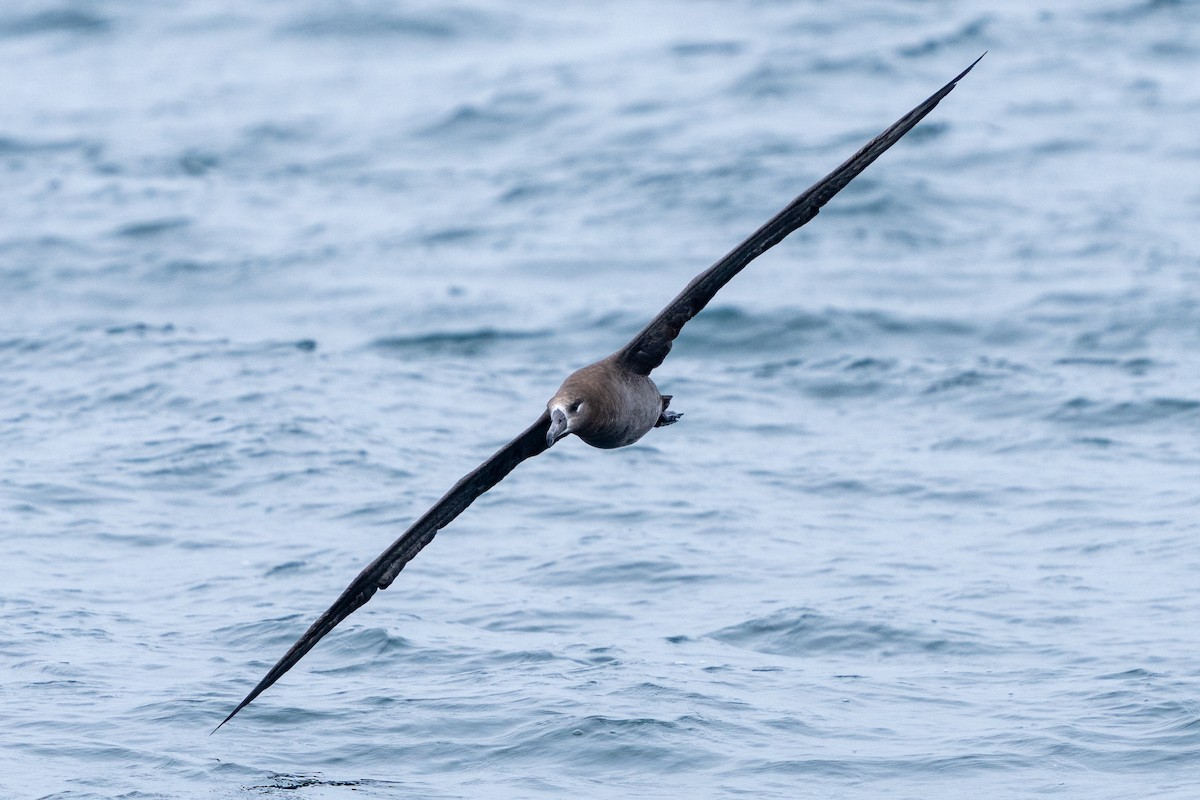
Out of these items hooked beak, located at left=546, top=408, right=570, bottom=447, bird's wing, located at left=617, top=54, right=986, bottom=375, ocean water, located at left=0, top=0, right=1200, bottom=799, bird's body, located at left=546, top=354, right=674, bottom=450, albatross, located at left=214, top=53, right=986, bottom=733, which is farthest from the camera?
ocean water, located at left=0, top=0, right=1200, bottom=799

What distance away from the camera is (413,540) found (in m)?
10.2

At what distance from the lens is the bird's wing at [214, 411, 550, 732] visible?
396 inches

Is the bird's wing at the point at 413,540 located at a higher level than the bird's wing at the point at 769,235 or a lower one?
lower

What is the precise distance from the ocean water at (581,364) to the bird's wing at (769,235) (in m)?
2.40

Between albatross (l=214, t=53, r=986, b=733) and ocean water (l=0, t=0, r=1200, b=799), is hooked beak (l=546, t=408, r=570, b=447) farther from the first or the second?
Result: ocean water (l=0, t=0, r=1200, b=799)

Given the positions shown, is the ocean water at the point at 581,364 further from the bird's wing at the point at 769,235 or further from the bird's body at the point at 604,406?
the bird's wing at the point at 769,235

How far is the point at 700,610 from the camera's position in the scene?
1302 cm

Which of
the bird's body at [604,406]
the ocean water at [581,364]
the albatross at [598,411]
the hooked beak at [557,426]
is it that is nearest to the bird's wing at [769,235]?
the albatross at [598,411]

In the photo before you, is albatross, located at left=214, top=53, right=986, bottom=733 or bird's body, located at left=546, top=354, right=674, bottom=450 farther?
bird's body, located at left=546, top=354, right=674, bottom=450

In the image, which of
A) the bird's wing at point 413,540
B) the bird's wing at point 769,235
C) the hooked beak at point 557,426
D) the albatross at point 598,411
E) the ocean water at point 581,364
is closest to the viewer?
the bird's wing at point 769,235

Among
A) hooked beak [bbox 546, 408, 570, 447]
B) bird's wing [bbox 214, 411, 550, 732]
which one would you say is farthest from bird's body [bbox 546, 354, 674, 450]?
bird's wing [bbox 214, 411, 550, 732]

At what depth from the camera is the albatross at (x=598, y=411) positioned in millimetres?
9273

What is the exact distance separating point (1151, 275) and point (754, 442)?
634 centimetres

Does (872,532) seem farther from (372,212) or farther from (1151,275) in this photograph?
→ (372,212)
